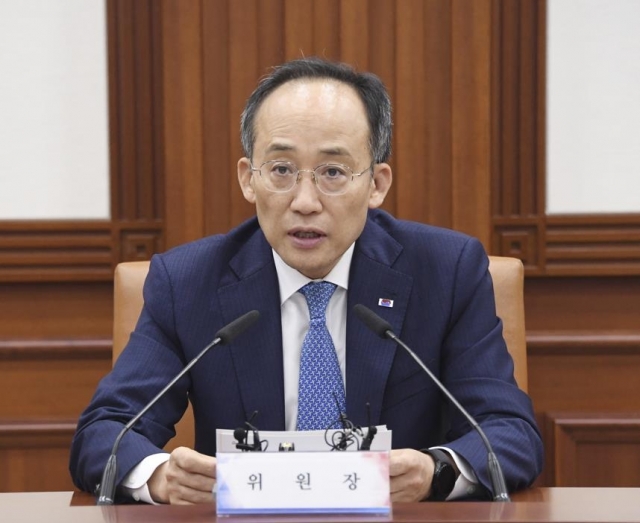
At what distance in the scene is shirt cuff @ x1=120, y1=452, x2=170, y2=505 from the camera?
1.85 metres

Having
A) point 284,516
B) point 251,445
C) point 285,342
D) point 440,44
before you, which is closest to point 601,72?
point 440,44

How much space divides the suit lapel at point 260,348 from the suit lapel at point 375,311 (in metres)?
0.15

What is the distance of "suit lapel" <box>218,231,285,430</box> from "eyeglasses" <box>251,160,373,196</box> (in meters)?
0.23

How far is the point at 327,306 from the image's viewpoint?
86.9 inches

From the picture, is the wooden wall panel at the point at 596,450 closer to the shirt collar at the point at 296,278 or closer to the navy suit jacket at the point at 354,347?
the navy suit jacket at the point at 354,347

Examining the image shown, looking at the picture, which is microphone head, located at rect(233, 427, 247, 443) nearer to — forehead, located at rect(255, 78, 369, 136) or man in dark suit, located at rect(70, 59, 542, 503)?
man in dark suit, located at rect(70, 59, 542, 503)

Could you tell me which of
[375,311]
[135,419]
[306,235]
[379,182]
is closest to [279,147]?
[306,235]

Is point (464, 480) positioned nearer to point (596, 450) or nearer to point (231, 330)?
point (231, 330)

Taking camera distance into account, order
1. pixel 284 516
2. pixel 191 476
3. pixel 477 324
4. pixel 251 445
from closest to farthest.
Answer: pixel 284 516, pixel 251 445, pixel 191 476, pixel 477 324

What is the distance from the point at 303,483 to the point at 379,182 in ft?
3.33

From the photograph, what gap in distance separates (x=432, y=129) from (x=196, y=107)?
2.19 feet

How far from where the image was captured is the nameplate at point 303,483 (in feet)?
4.47

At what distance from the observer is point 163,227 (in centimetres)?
299

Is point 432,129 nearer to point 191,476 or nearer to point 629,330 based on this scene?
point 629,330
